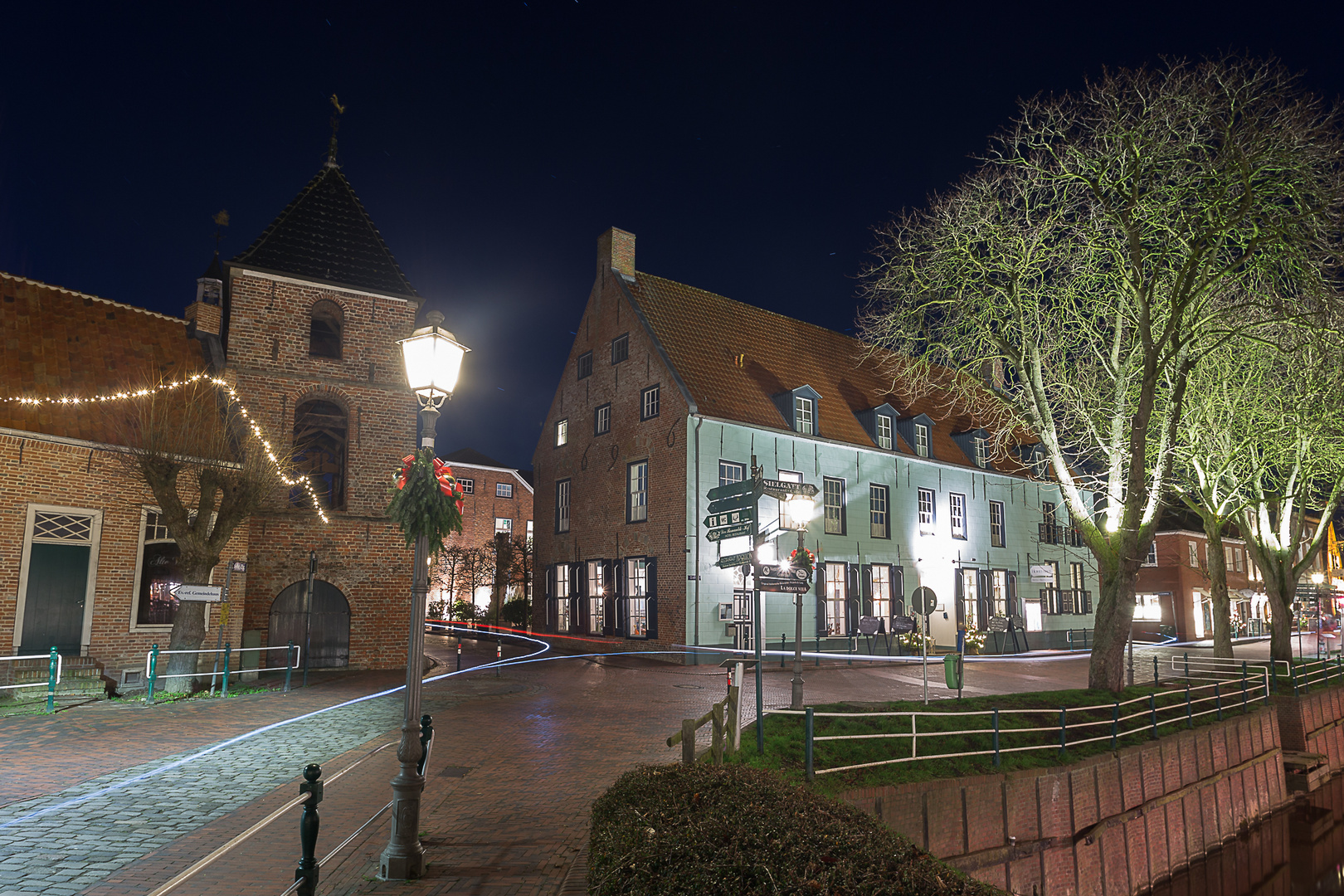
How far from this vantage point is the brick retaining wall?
28.4ft

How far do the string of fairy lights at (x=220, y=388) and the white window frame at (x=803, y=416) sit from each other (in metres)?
14.6

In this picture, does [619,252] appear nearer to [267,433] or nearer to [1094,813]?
[267,433]

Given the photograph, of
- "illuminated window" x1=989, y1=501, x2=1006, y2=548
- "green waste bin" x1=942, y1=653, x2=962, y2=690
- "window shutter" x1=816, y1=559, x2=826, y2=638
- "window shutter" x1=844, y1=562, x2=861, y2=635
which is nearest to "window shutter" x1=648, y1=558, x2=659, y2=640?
"window shutter" x1=816, y1=559, x2=826, y2=638

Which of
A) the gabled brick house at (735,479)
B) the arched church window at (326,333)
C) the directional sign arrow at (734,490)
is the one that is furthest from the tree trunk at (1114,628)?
the arched church window at (326,333)

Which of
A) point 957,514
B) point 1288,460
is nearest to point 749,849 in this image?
point 1288,460

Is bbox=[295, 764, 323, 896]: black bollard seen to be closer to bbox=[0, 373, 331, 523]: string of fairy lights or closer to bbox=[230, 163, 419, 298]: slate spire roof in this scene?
bbox=[0, 373, 331, 523]: string of fairy lights

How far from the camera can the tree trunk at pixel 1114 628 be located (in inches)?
552

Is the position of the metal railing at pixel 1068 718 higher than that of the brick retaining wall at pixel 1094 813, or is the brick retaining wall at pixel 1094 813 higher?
the metal railing at pixel 1068 718

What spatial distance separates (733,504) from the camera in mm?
11070

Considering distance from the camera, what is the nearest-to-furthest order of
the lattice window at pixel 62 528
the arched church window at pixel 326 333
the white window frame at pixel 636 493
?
the lattice window at pixel 62 528
the arched church window at pixel 326 333
the white window frame at pixel 636 493

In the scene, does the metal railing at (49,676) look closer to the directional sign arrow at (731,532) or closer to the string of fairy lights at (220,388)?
the string of fairy lights at (220,388)

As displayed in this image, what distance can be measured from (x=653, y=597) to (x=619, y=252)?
38.8ft

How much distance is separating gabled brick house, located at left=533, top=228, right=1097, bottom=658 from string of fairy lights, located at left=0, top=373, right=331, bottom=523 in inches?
387

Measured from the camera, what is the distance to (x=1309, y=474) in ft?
68.6
